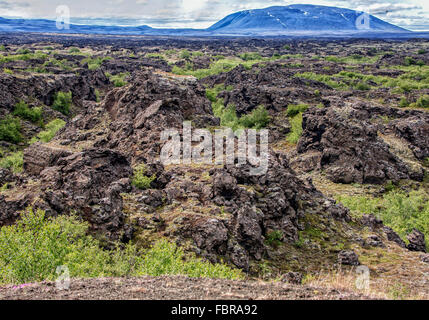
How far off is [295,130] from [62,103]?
30.9m

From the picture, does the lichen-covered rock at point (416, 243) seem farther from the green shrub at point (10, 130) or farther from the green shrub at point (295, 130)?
the green shrub at point (10, 130)

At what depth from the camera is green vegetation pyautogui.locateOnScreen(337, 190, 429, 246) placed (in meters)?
23.7

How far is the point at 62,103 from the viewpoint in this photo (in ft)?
165

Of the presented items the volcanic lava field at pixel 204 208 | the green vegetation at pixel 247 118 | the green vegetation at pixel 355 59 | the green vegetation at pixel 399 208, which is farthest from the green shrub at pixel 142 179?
the green vegetation at pixel 355 59

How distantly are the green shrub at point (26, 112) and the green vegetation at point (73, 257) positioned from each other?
3313 centimetres

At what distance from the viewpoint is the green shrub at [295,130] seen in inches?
1623

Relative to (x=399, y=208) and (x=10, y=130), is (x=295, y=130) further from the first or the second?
(x=10, y=130)

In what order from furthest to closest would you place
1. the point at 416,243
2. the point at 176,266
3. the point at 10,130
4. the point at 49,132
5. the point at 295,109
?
the point at 295,109
the point at 10,130
the point at 49,132
the point at 416,243
the point at 176,266

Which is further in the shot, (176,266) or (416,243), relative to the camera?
(416,243)

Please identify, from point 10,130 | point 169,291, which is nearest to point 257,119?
point 10,130

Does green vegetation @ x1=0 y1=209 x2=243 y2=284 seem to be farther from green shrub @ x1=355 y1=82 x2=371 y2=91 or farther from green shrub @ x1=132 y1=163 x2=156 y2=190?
green shrub @ x1=355 y1=82 x2=371 y2=91
